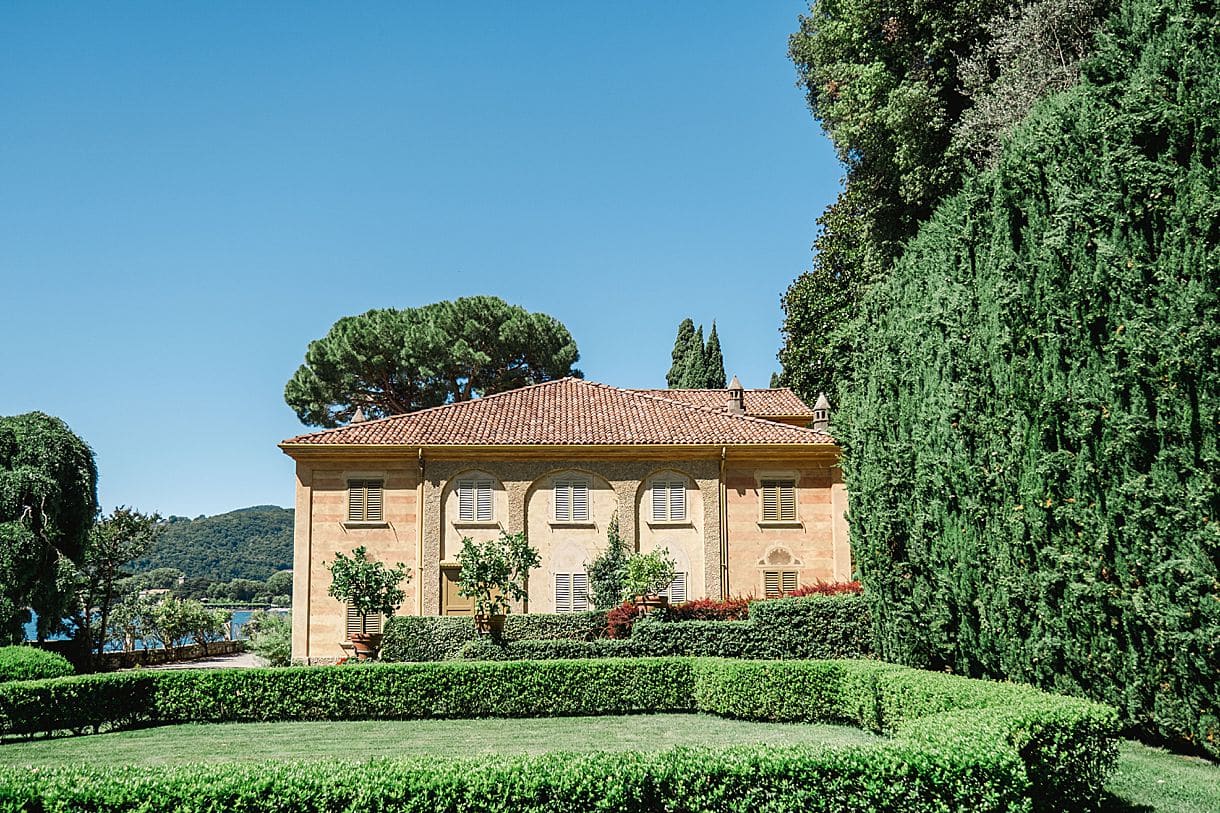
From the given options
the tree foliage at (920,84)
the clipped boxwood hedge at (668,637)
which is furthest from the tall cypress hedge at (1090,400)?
the tree foliage at (920,84)

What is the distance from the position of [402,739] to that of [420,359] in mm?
31854

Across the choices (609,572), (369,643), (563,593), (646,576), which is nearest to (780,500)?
(609,572)

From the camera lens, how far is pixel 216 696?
61.6 feet

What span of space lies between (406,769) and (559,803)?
4.42 feet

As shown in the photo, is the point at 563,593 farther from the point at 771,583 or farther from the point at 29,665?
the point at 29,665

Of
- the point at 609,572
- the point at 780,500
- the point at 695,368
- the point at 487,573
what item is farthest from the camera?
the point at 695,368

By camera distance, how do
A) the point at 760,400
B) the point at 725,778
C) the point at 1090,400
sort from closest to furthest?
1. the point at 725,778
2. the point at 1090,400
3. the point at 760,400

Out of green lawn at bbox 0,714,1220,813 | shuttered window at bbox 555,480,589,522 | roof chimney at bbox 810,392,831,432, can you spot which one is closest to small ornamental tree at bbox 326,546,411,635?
green lawn at bbox 0,714,1220,813

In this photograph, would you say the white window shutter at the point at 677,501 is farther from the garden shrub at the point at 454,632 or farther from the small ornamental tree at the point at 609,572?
the garden shrub at the point at 454,632

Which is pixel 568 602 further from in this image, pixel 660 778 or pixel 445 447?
pixel 660 778

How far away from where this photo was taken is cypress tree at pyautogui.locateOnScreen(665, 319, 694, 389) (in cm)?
5775

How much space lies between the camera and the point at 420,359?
46.3 metres

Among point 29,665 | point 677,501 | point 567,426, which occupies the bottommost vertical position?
point 29,665

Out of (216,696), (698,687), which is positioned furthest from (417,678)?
(698,687)
